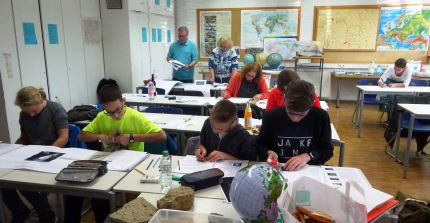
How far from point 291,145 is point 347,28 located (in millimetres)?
6264

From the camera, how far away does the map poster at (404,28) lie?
23.6 feet

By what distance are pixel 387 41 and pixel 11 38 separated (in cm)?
726

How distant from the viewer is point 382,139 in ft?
16.8

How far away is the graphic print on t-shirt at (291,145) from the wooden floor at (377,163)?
1.71 meters

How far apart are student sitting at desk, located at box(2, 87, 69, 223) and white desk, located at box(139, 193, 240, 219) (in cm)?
125

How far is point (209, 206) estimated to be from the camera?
1623mm

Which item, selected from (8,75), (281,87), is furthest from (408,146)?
(8,75)

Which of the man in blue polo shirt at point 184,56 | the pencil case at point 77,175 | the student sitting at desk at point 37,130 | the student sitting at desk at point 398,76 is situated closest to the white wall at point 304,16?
the student sitting at desk at point 398,76

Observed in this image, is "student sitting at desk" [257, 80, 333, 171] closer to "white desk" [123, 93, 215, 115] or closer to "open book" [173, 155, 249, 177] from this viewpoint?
"open book" [173, 155, 249, 177]

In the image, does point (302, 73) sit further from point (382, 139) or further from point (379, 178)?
point (379, 178)

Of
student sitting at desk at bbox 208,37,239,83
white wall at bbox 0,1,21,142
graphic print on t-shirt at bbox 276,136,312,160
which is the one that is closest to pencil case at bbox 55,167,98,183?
graphic print on t-shirt at bbox 276,136,312,160

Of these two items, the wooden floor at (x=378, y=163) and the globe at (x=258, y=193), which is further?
the wooden floor at (x=378, y=163)

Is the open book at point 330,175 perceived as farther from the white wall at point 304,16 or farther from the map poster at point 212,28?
the map poster at point 212,28

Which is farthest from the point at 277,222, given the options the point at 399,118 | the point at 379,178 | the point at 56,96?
the point at 56,96
